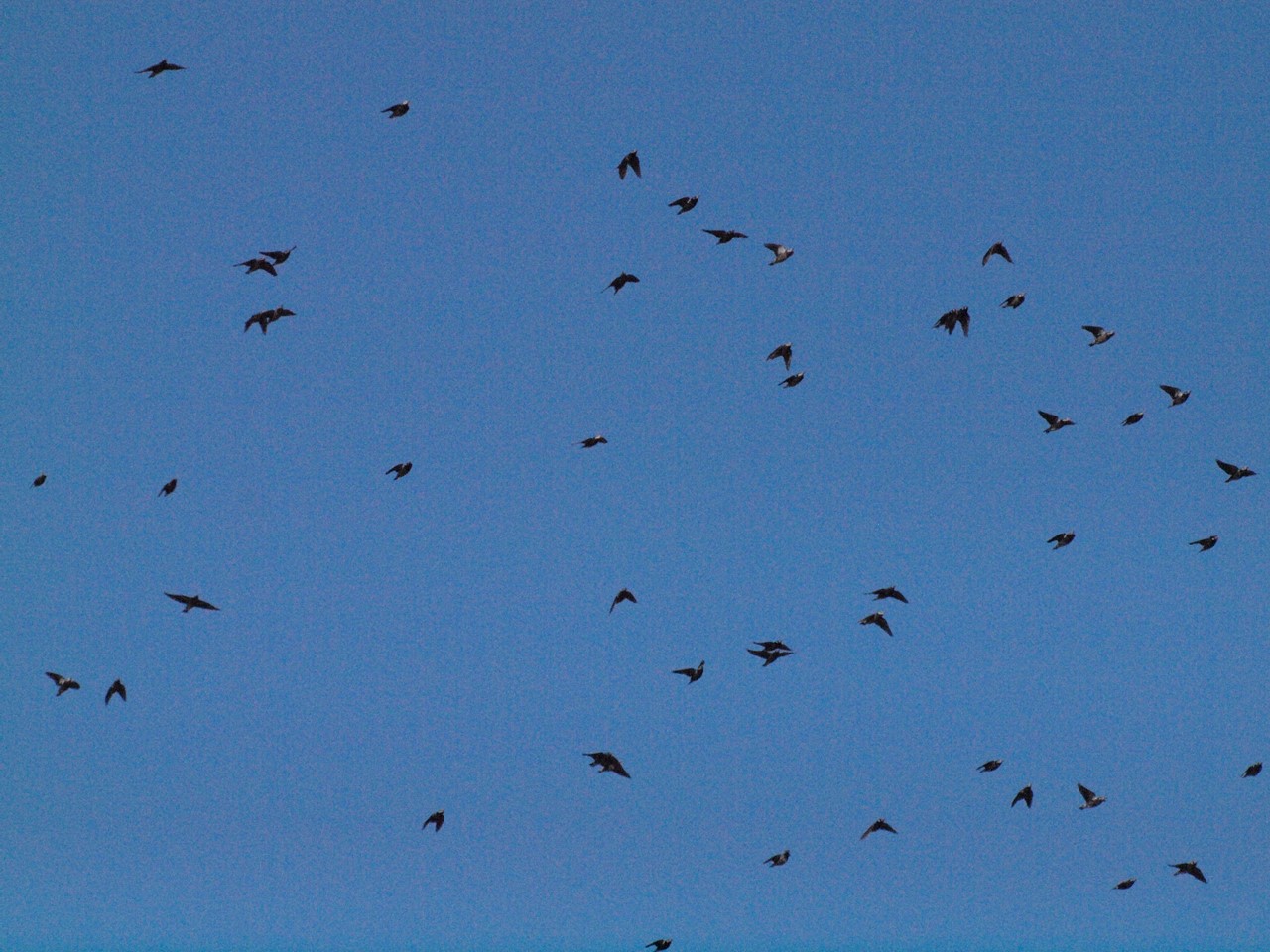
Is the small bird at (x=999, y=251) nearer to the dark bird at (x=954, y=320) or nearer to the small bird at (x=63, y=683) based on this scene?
the dark bird at (x=954, y=320)

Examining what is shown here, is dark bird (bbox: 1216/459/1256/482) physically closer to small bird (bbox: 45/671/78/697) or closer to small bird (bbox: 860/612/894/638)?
small bird (bbox: 860/612/894/638)

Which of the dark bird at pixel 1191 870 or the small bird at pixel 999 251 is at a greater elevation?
the small bird at pixel 999 251

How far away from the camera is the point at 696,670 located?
77062mm

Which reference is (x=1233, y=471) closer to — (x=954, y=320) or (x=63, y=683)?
(x=954, y=320)

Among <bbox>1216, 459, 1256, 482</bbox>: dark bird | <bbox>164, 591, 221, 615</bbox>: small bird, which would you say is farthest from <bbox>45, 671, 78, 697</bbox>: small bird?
<bbox>1216, 459, 1256, 482</bbox>: dark bird

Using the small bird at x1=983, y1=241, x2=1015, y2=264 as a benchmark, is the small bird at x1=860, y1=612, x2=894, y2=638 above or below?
below

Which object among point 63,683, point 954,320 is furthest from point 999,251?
point 63,683

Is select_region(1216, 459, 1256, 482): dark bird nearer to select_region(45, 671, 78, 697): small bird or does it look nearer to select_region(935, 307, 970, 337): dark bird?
select_region(935, 307, 970, 337): dark bird

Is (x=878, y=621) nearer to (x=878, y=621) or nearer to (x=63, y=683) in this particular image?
(x=878, y=621)

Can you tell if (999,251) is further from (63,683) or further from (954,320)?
(63,683)

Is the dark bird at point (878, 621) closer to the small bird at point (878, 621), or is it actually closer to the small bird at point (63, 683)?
the small bird at point (878, 621)

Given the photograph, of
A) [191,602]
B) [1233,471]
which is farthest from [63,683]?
[1233,471]

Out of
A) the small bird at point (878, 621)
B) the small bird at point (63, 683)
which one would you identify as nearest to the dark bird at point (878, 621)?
the small bird at point (878, 621)

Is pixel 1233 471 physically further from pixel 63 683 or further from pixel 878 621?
pixel 63 683
